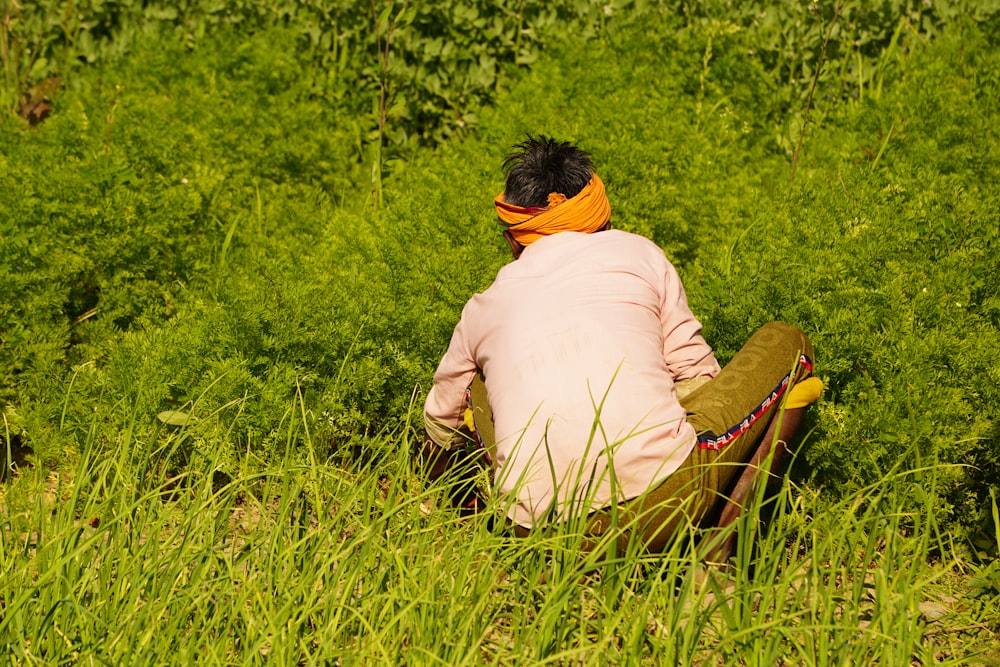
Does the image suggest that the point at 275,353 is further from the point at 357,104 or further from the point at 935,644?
the point at 357,104

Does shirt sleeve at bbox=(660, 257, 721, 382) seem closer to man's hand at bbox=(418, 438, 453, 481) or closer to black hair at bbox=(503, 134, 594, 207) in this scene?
black hair at bbox=(503, 134, 594, 207)

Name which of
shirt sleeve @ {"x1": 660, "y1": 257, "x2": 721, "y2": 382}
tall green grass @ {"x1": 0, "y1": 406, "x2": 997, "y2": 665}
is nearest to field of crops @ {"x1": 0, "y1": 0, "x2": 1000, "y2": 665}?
tall green grass @ {"x1": 0, "y1": 406, "x2": 997, "y2": 665}

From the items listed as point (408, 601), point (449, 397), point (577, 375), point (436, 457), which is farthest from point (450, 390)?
point (408, 601)

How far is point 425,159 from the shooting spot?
650cm

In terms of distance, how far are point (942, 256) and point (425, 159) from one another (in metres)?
2.95

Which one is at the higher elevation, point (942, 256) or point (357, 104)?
point (942, 256)

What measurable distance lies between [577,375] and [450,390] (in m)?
0.59

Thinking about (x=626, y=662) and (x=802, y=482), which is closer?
(x=626, y=662)

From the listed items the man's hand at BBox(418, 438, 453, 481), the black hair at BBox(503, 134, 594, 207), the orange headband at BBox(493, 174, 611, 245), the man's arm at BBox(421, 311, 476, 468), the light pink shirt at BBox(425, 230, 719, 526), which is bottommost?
the man's hand at BBox(418, 438, 453, 481)

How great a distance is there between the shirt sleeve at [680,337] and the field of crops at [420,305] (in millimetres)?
521

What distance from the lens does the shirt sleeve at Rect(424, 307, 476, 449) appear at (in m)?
3.55

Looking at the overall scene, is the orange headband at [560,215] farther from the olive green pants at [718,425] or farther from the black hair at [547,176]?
the olive green pants at [718,425]

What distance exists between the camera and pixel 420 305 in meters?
4.21

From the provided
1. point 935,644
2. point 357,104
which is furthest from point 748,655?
point 357,104
